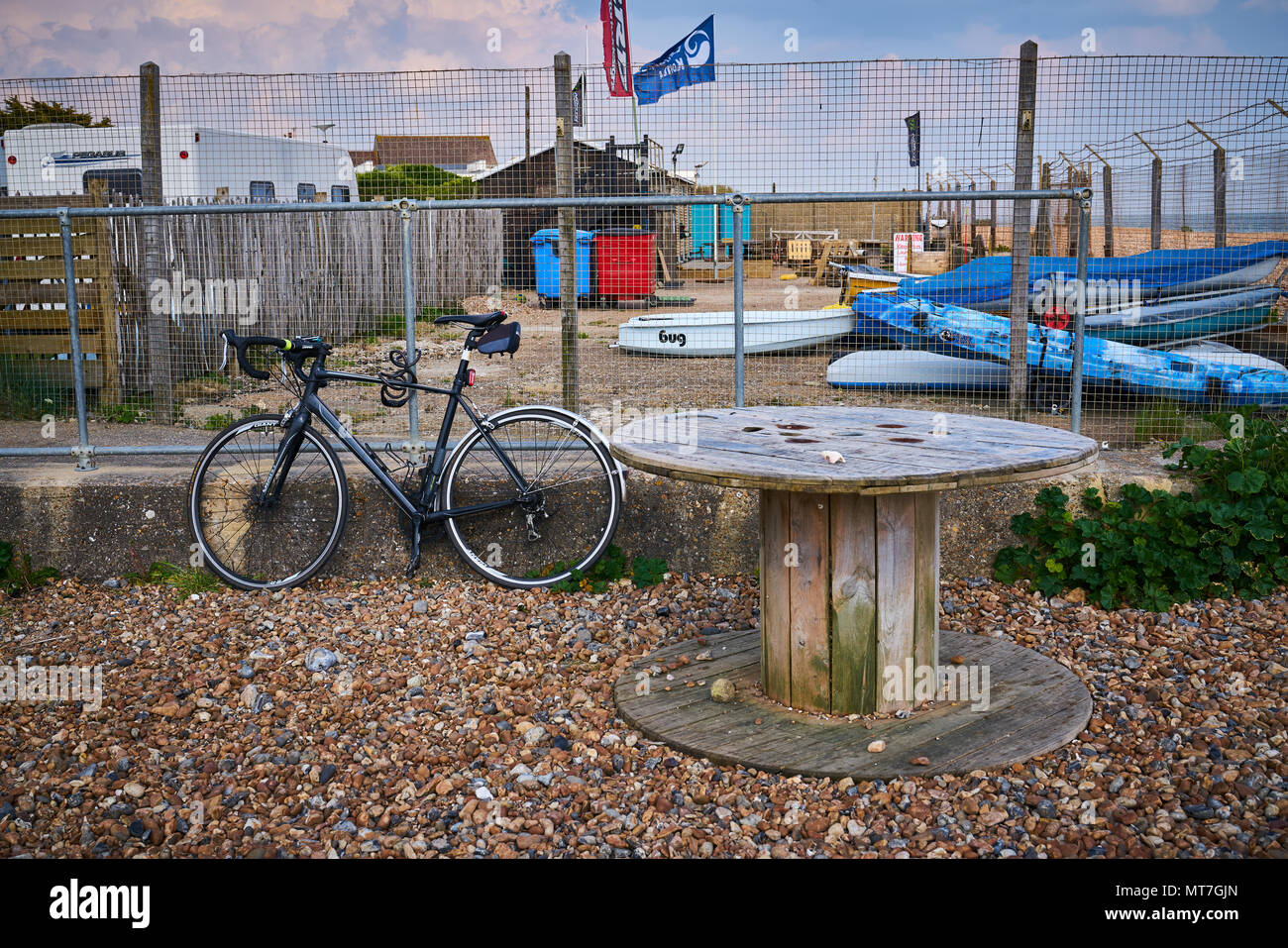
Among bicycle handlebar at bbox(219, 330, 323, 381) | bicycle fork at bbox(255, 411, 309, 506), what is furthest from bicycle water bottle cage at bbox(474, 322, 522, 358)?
bicycle fork at bbox(255, 411, 309, 506)

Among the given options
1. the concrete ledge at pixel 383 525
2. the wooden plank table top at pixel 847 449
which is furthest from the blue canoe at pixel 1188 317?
the wooden plank table top at pixel 847 449

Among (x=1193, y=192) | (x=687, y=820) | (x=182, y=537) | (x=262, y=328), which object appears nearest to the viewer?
(x=687, y=820)

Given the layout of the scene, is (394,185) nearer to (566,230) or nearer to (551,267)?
(551,267)

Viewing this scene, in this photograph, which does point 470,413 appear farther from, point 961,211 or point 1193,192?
point 961,211

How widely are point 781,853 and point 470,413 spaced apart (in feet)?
9.27

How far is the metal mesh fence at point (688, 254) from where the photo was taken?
19.8 feet

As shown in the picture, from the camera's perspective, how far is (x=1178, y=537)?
4781mm

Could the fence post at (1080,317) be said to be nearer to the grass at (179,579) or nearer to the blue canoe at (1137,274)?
the blue canoe at (1137,274)

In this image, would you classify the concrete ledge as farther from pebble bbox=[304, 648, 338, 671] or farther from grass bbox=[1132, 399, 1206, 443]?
pebble bbox=[304, 648, 338, 671]

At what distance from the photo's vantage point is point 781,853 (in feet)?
9.22

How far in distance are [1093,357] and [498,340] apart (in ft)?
17.6

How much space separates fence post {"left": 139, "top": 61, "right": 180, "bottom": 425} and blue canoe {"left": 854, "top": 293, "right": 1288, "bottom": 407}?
465cm

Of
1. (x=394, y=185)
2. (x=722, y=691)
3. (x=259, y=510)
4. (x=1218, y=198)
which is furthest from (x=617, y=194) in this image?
(x=394, y=185)
